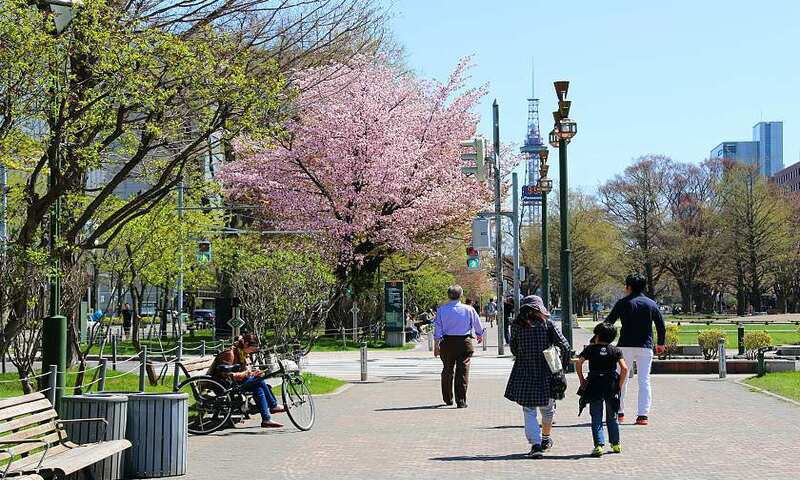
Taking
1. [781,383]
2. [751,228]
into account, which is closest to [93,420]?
[781,383]

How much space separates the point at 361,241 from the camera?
42.3m

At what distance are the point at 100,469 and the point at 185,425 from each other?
915mm

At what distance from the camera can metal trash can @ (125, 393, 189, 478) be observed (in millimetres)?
10758

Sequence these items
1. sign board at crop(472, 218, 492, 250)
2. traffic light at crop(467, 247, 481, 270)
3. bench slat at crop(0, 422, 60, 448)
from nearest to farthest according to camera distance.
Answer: bench slat at crop(0, 422, 60, 448) → sign board at crop(472, 218, 492, 250) → traffic light at crop(467, 247, 481, 270)

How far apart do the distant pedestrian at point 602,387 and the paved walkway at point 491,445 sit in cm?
26

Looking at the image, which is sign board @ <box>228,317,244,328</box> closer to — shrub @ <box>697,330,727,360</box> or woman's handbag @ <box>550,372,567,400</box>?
shrub @ <box>697,330,727,360</box>

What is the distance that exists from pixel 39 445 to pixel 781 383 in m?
15.8

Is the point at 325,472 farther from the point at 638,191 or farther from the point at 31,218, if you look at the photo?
the point at 638,191

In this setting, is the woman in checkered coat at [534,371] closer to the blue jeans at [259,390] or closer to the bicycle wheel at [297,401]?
the bicycle wheel at [297,401]

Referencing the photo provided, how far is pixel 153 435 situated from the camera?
10781mm

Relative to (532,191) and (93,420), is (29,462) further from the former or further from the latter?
(532,191)

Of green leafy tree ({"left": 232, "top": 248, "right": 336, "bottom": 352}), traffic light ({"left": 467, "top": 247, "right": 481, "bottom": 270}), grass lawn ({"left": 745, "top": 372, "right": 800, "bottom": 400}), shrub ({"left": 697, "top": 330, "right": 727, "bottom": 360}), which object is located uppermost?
traffic light ({"left": 467, "top": 247, "right": 481, "bottom": 270})

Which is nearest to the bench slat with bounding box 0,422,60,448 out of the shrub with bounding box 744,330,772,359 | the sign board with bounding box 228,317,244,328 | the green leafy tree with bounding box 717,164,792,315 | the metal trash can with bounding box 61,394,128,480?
the metal trash can with bounding box 61,394,128,480

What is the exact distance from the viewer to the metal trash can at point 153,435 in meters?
10.8
